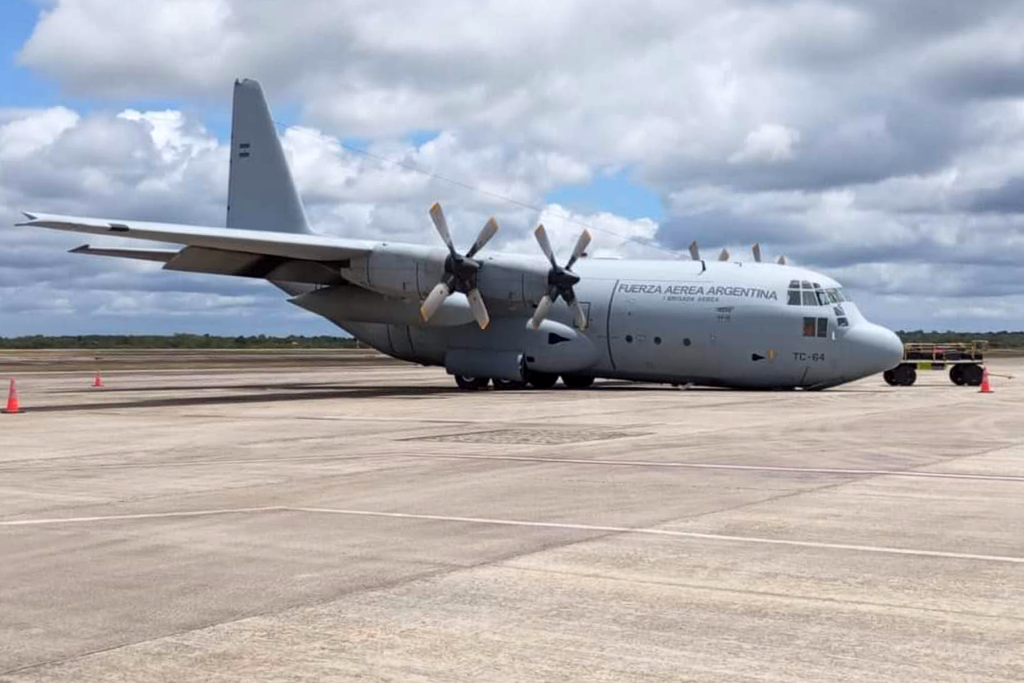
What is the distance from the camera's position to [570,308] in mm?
36906

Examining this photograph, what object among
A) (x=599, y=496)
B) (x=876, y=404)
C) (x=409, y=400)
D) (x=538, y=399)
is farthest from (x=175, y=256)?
(x=599, y=496)

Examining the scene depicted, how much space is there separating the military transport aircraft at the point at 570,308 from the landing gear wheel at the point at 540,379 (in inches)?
1.8

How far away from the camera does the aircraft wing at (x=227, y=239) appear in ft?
Result: 96.7

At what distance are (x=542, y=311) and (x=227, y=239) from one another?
9.57 meters

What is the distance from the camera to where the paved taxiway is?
6352 millimetres

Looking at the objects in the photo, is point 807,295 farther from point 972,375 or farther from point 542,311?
point 972,375

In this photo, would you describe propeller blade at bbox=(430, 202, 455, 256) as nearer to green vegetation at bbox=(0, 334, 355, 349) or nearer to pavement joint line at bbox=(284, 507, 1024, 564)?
pavement joint line at bbox=(284, 507, 1024, 564)

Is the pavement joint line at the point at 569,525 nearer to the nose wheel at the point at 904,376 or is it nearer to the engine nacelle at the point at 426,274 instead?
the engine nacelle at the point at 426,274

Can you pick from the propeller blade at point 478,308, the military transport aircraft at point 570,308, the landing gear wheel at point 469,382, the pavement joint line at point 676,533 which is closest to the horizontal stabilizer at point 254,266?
the military transport aircraft at point 570,308

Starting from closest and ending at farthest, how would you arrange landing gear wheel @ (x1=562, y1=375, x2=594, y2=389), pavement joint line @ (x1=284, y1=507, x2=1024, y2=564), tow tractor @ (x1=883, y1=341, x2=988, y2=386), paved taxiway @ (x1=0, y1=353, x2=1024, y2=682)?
paved taxiway @ (x1=0, y1=353, x2=1024, y2=682) → pavement joint line @ (x1=284, y1=507, x2=1024, y2=564) → landing gear wheel @ (x1=562, y1=375, x2=594, y2=389) → tow tractor @ (x1=883, y1=341, x2=988, y2=386)

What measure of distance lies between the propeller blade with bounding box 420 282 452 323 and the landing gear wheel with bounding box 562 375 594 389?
7.41 m

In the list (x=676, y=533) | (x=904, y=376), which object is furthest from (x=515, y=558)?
(x=904, y=376)

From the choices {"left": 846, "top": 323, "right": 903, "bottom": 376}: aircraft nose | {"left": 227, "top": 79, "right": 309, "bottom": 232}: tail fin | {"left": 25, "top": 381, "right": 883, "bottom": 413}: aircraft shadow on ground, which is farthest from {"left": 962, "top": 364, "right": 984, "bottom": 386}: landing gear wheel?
{"left": 227, "top": 79, "right": 309, "bottom": 232}: tail fin

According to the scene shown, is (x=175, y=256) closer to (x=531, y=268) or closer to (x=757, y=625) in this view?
(x=531, y=268)
